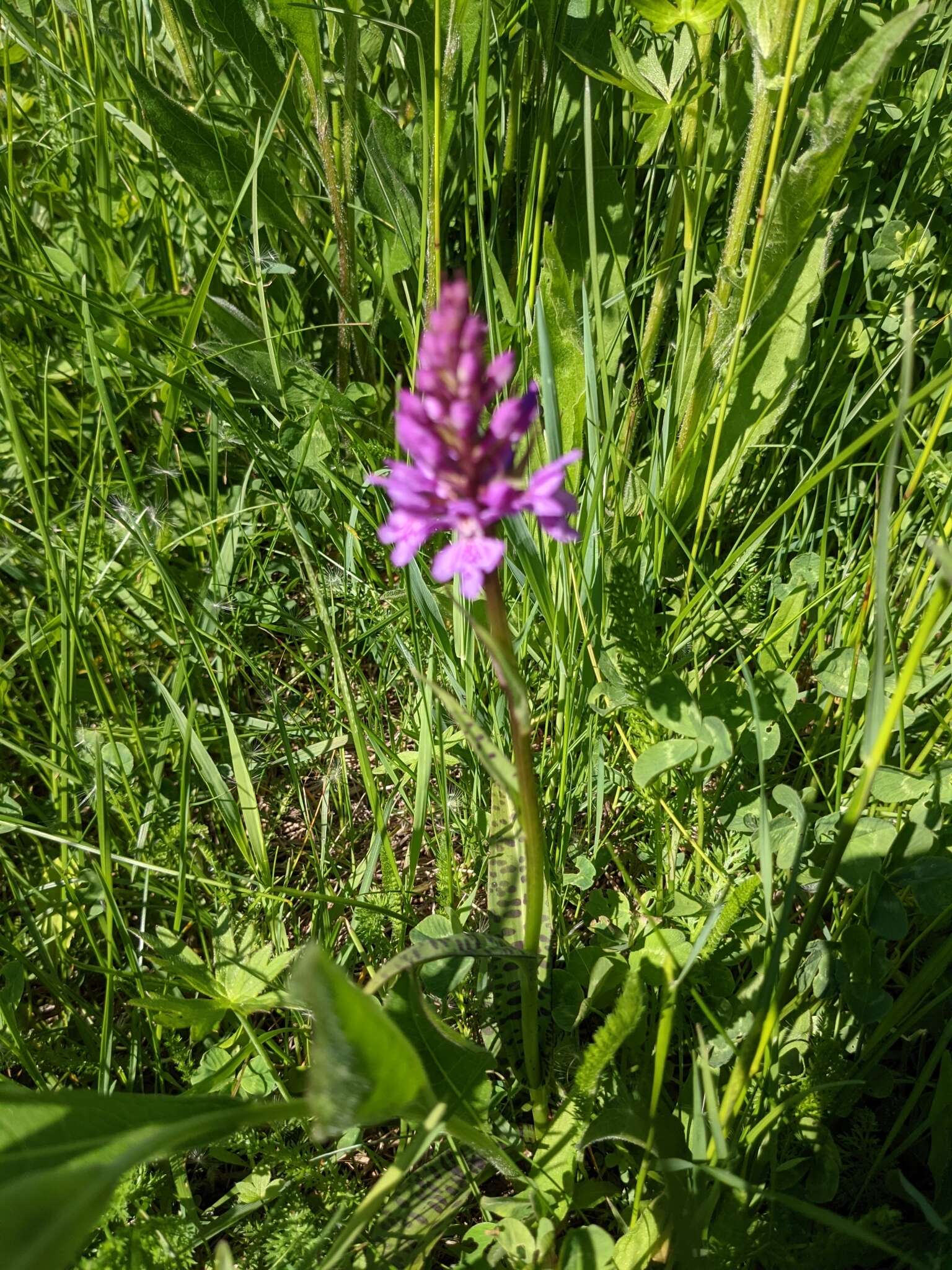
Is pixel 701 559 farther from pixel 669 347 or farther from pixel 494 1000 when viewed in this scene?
pixel 494 1000

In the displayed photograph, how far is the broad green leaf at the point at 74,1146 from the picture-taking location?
3.07 ft

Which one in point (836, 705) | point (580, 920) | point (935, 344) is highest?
point (935, 344)

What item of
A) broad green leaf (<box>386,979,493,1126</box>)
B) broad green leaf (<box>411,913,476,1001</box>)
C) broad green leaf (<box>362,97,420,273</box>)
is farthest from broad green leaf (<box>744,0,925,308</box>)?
broad green leaf (<box>386,979,493,1126</box>)

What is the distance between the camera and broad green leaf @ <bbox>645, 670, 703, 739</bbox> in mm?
1818

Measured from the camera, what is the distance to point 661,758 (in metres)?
1.83

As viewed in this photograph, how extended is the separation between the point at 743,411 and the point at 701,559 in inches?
15.3

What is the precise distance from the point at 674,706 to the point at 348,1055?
1.02 metres

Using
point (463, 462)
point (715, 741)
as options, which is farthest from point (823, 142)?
point (463, 462)

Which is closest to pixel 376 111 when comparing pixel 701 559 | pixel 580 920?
pixel 701 559

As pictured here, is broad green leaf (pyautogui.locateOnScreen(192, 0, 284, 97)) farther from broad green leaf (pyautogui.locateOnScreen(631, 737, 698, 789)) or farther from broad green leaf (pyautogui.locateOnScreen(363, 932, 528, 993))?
broad green leaf (pyautogui.locateOnScreen(363, 932, 528, 993))

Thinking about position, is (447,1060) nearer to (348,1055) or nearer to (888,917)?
(348,1055)

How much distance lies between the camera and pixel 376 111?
8.28 feet

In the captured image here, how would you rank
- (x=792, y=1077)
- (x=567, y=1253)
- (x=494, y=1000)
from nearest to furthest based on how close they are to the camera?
(x=567, y=1253), (x=792, y=1077), (x=494, y=1000)

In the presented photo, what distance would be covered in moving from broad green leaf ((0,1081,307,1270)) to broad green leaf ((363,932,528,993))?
206 mm
